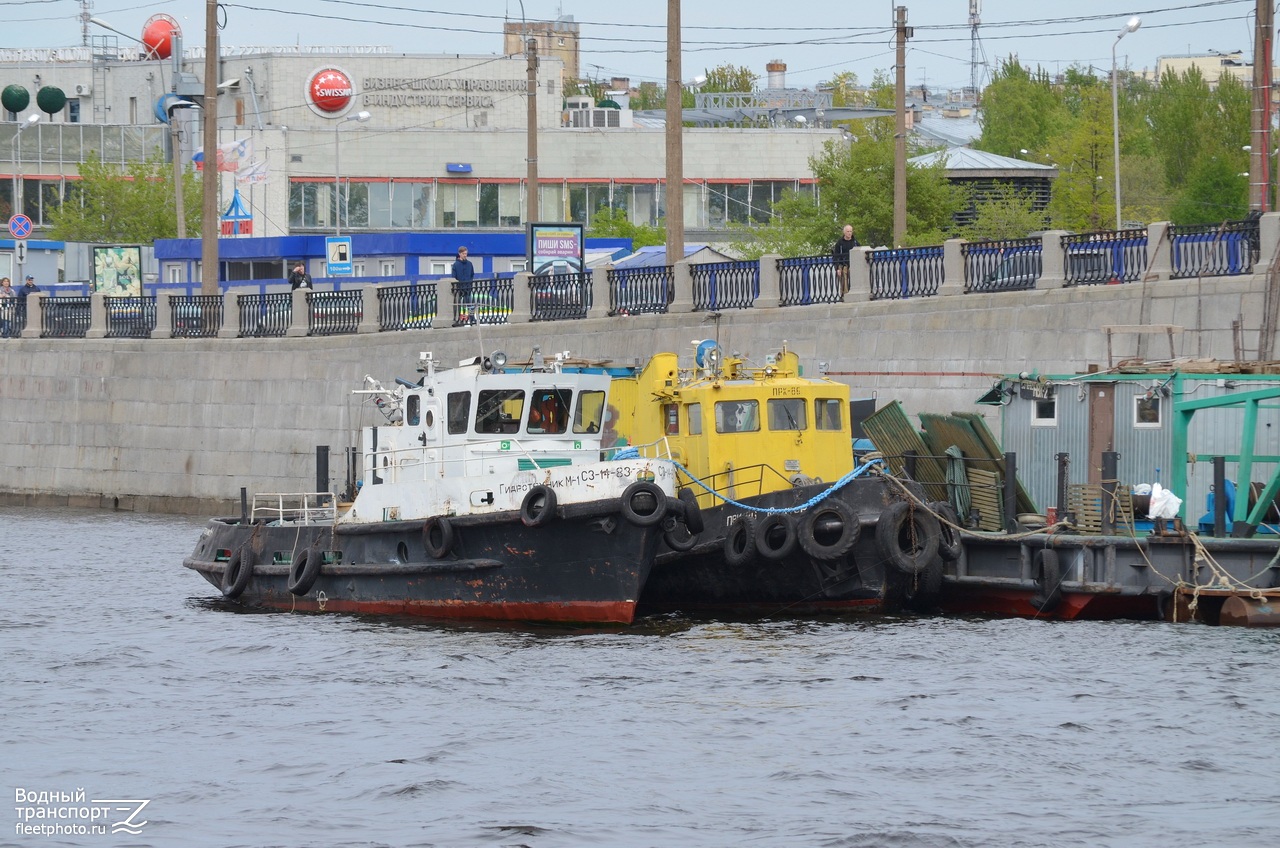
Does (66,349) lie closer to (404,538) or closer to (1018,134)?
(404,538)

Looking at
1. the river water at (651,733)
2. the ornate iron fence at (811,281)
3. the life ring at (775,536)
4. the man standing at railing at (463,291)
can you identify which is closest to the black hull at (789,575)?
the life ring at (775,536)

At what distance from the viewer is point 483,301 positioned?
1596 inches

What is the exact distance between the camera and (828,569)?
24.4 metres

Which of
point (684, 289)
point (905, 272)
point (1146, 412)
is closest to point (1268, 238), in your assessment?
point (1146, 412)

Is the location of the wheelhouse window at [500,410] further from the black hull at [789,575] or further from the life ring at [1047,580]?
the life ring at [1047,580]

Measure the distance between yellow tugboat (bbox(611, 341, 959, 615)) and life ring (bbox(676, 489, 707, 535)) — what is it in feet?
0.08

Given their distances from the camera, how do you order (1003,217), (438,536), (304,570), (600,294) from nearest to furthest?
(438,536), (304,570), (600,294), (1003,217)

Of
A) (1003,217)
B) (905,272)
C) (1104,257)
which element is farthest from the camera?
(1003,217)

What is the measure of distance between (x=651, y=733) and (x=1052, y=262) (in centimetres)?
1531

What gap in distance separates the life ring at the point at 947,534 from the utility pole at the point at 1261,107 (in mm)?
9210

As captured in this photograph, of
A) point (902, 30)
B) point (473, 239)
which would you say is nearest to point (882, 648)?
point (902, 30)

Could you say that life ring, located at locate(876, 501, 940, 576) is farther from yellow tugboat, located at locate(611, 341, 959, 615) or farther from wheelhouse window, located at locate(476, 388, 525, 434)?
wheelhouse window, located at locate(476, 388, 525, 434)

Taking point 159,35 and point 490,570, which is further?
point 159,35

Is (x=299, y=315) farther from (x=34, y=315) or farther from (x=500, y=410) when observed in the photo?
(x=500, y=410)
